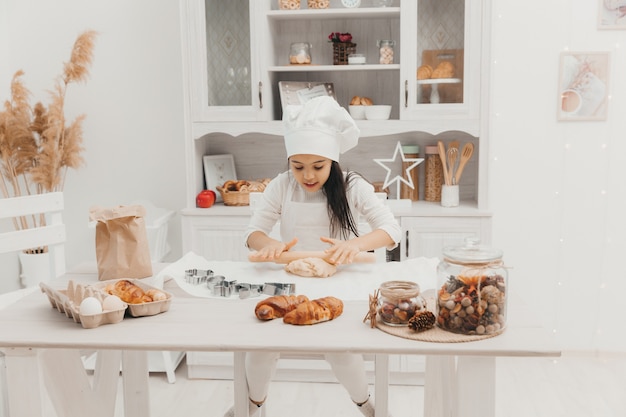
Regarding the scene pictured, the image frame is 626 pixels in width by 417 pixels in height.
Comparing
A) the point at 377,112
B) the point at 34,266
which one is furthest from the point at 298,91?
the point at 34,266

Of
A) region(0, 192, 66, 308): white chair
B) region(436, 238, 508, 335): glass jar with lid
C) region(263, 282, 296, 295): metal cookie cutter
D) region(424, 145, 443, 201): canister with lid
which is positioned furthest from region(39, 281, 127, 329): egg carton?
region(424, 145, 443, 201): canister with lid

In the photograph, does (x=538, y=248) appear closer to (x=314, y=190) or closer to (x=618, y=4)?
(x=618, y=4)

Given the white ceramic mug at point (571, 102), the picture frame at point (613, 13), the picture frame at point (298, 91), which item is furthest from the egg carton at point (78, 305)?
the picture frame at point (613, 13)

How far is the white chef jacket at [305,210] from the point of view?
2371 mm

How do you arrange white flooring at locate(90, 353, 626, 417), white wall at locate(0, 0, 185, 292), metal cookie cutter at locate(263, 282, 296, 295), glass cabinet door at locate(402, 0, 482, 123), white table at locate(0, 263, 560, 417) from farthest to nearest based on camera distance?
white wall at locate(0, 0, 185, 292) → glass cabinet door at locate(402, 0, 482, 123) → white flooring at locate(90, 353, 626, 417) → metal cookie cutter at locate(263, 282, 296, 295) → white table at locate(0, 263, 560, 417)

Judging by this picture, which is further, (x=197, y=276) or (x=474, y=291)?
(x=197, y=276)

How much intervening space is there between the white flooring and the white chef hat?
121 cm

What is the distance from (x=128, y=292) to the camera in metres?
1.64

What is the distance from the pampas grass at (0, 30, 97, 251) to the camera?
11.0 feet

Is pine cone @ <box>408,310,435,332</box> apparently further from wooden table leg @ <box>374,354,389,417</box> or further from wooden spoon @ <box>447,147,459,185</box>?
wooden spoon @ <box>447,147,459,185</box>

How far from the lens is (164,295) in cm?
163

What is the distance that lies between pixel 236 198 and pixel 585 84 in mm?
1837

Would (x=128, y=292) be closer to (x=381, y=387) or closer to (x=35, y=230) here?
(x=381, y=387)

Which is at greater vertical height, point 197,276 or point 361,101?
point 361,101
